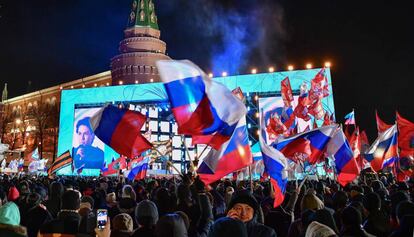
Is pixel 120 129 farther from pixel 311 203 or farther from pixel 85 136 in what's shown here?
pixel 85 136

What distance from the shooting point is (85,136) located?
1487 inches

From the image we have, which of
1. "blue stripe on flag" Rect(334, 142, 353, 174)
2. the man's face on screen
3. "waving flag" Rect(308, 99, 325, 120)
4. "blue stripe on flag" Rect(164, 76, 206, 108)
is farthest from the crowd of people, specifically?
the man's face on screen

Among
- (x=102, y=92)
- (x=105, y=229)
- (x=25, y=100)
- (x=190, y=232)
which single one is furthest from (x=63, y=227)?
(x=25, y=100)

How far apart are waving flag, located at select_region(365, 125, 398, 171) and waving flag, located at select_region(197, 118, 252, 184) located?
6.42 metres

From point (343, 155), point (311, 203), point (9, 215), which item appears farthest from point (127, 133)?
point (343, 155)

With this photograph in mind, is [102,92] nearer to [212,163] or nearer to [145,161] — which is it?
[145,161]

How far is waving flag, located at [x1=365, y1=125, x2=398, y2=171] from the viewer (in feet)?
39.5

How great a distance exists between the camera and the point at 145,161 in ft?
47.7

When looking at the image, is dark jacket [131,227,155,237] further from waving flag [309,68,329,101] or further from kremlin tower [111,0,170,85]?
kremlin tower [111,0,170,85]

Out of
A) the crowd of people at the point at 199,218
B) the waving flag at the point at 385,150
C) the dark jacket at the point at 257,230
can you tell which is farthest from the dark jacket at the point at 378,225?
the waving flag at the point at 385,150

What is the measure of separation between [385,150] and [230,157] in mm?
7018

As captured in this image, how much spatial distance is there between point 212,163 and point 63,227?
3.64 metres

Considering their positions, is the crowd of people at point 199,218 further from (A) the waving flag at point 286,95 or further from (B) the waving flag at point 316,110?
(A) the waving flag at point 286,95

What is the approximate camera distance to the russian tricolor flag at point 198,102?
6148 mm
